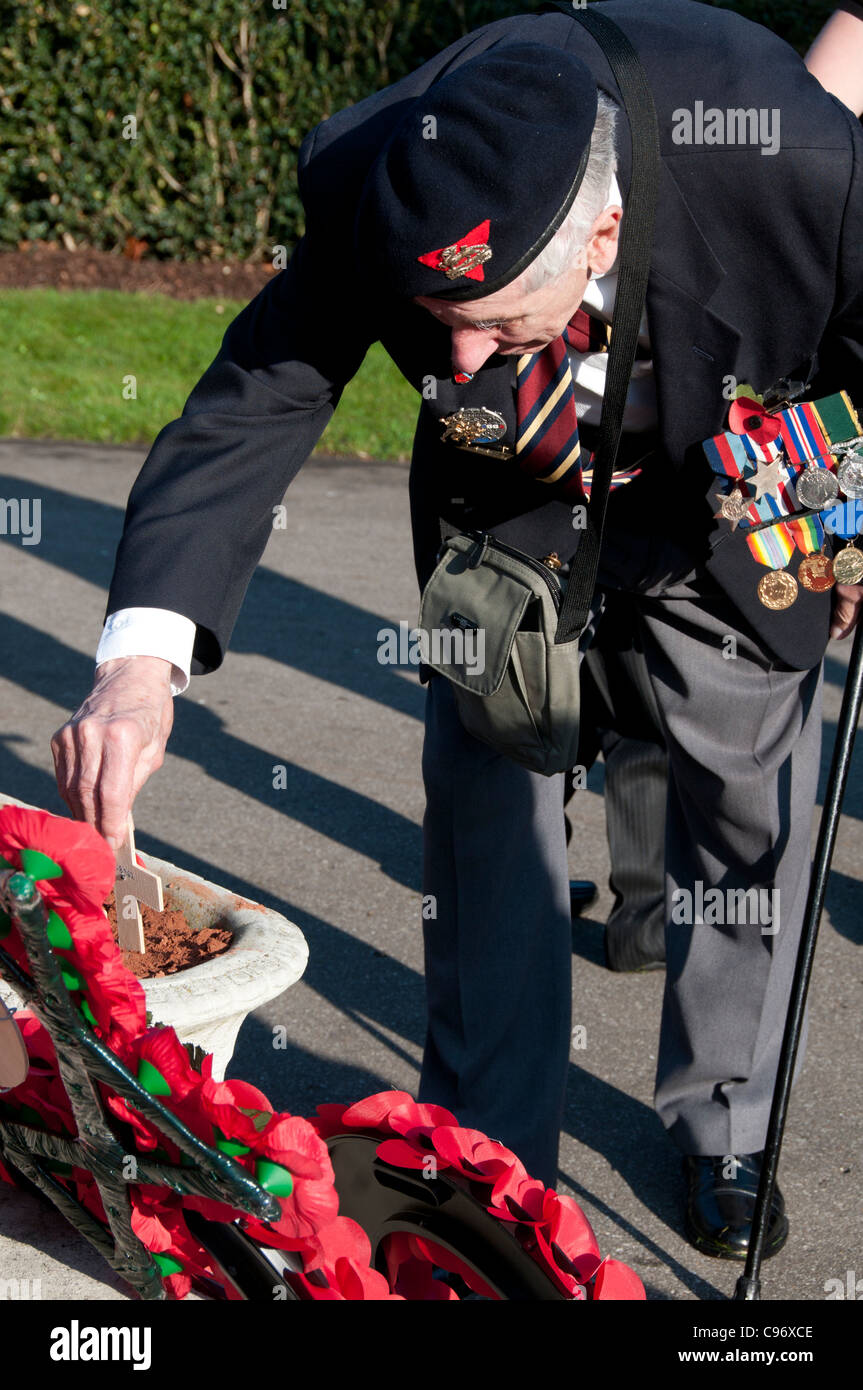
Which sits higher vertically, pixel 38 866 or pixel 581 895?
pixel 38 866

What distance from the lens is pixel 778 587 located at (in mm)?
2273

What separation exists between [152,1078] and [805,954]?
45.5 inches

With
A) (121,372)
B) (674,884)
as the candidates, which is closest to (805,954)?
(674,884)

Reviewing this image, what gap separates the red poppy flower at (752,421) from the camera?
2074mm

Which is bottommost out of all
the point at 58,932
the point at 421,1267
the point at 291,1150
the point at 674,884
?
the point at 421,1267

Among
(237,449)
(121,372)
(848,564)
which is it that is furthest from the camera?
(121,372)

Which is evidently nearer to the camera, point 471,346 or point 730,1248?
point 471,346

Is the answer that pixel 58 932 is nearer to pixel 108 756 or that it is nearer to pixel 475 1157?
pixel 108 756

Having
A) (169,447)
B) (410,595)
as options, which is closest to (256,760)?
(410,595)

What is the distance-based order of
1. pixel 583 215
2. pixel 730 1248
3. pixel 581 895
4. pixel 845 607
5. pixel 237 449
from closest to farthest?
1. pixel 583 215
2. pixel 237 449
3. pixel 845 607
4. pixel 730 1248
5. pixel 581 895

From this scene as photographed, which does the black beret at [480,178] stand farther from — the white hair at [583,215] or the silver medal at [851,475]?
the silver medal at [851,475]

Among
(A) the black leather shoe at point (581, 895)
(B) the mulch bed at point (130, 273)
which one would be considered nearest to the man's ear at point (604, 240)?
(A) the black leather shoe at point (581, 895)

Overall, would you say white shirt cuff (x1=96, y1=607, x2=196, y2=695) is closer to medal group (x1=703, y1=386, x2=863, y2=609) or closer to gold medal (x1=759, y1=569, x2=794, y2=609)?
medal group (x1=703, y1=386, x2=863, y2=609)

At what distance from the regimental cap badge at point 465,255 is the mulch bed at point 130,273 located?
943cm
